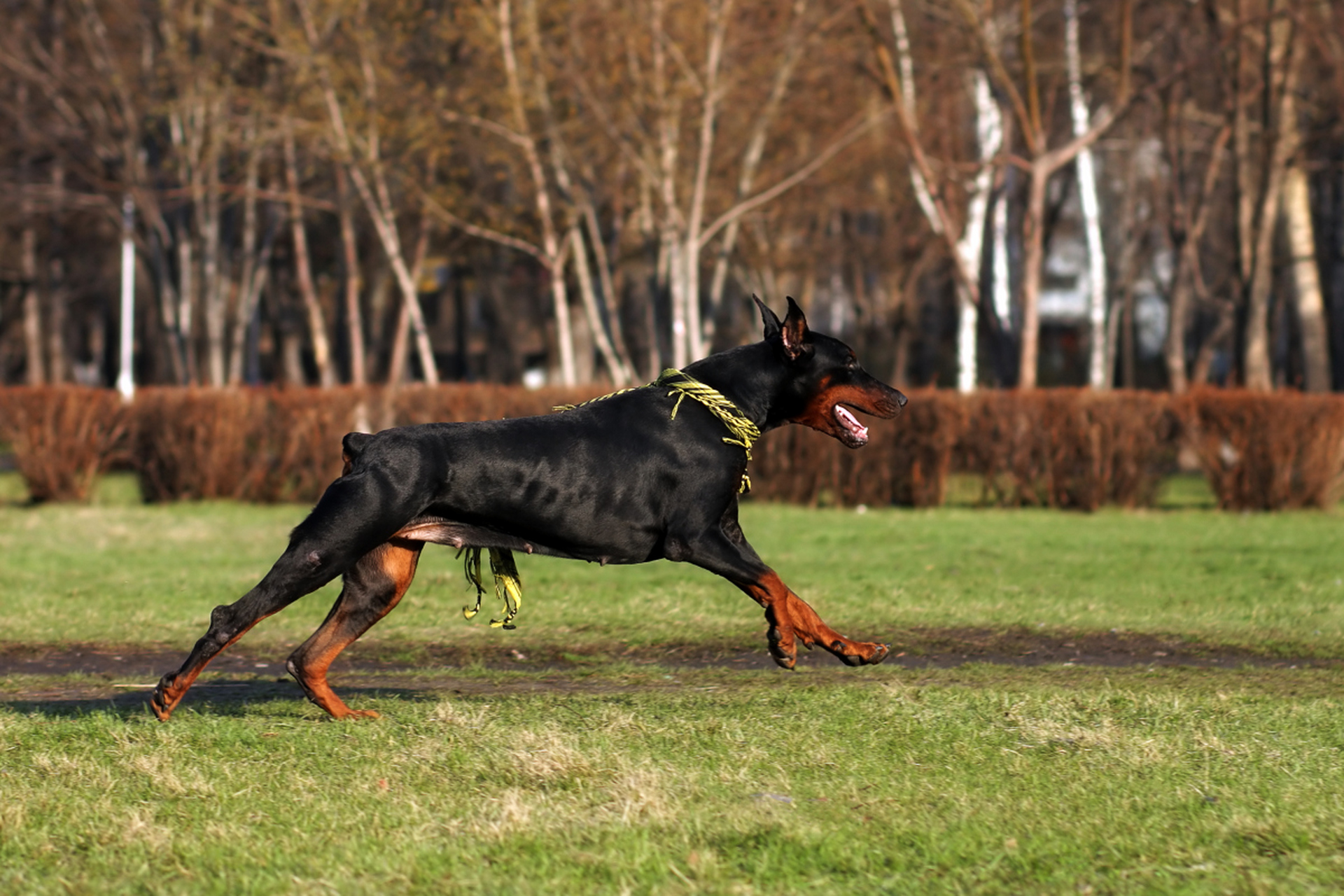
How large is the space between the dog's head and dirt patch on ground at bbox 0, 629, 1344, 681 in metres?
1.88

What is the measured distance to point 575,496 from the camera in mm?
6094

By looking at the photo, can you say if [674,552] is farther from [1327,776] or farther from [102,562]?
[102,562]

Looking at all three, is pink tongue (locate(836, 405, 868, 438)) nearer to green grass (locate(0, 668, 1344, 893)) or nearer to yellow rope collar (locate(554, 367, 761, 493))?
yellow rope collar (locate(554, 367, 761, 493))

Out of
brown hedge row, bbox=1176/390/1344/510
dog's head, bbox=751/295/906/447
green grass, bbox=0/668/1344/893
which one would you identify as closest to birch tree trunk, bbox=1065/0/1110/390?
brown hedge row, bbox=1176/390/1344/510

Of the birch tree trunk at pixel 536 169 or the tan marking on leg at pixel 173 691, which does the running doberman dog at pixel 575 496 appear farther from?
the birch tree trunk at pixel 536 169

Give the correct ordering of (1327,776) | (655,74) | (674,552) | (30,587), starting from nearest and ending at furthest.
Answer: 1. (1327,776)
2. (674,552)
3. (30,587)
4. (655,74)

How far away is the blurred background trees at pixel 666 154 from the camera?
23.2m

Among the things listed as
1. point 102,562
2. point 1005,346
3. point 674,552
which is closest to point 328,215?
point 1005,346

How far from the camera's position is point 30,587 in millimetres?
11227

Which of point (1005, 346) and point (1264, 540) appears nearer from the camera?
point (1264, 540)

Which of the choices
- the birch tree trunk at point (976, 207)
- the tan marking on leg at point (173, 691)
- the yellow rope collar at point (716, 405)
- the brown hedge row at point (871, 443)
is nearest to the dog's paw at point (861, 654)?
the yellow rope collar at point (716, 405)

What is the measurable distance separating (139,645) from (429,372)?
18.7m

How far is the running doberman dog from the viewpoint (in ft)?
19.1

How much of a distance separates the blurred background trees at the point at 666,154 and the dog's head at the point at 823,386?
11931 millimetres
